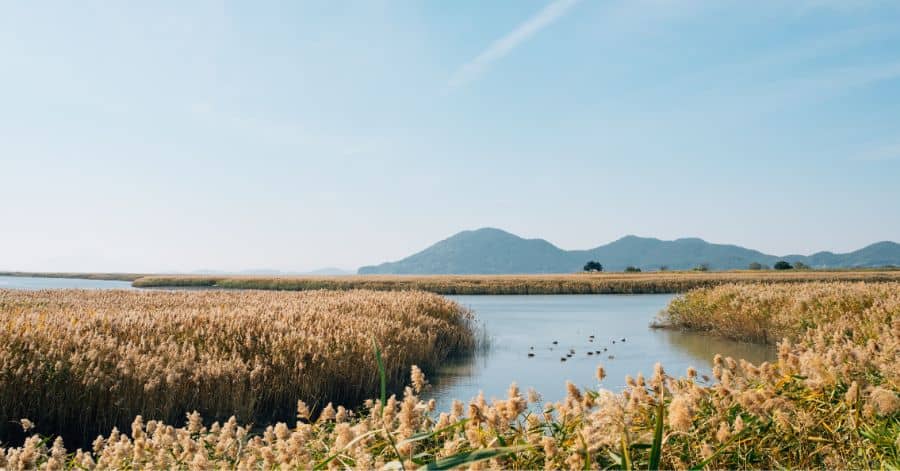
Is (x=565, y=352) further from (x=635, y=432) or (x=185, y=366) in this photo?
(x=635, y=432)

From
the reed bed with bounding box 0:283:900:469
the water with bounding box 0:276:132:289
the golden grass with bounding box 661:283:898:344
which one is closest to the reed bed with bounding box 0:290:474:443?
the reed bed with bounding box 0:283:900:469

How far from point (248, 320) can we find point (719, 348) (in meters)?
13.5

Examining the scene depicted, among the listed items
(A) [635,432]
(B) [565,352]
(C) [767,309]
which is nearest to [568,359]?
(B) [565,352]

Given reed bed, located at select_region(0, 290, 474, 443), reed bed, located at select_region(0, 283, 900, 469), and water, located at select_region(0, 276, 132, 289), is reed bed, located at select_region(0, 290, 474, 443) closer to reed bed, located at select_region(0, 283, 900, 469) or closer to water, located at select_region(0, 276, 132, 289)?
reed bed, located at select_region(0, 283, 900, 469)

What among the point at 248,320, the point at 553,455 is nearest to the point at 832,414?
the point at 553,455

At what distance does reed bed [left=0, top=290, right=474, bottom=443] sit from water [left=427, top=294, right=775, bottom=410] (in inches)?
62.9

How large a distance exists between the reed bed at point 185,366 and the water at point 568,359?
1.60m

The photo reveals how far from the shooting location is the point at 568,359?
1711 centimetres

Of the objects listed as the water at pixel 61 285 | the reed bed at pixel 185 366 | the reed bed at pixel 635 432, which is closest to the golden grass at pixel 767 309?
the reed bed at pixel 185 366

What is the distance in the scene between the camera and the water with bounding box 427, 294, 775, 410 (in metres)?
13.5

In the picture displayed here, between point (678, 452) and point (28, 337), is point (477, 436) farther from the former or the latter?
point (28, 337)

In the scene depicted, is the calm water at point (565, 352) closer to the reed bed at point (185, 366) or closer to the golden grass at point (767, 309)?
the golden grass at point (767, 309)

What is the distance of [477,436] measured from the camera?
3.40 metres

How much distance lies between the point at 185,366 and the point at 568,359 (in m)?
10.4
